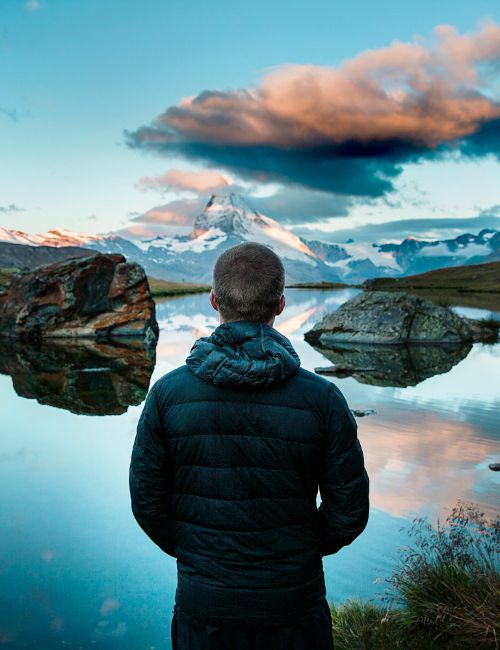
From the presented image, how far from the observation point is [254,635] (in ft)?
9.75

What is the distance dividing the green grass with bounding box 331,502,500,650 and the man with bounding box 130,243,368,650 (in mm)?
1785

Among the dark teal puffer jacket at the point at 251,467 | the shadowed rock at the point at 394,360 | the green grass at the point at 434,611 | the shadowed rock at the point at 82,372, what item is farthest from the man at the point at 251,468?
the shadowed rock at the point at 394,360

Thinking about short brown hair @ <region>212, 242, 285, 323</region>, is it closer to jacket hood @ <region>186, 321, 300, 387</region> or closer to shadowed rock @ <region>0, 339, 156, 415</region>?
jacket hood @ <region>186, 321, 300, 387</region>

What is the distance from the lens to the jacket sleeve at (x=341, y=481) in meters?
2.98

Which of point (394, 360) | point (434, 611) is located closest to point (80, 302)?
point (394, 360)

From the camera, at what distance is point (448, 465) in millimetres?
8453

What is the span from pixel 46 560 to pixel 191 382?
3.97 metres

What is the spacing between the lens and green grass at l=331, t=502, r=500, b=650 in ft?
14.4

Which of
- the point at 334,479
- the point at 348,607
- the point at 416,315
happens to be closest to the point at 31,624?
the point at 348,607

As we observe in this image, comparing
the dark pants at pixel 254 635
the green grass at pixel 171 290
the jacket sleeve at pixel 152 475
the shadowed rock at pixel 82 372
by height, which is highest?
the jacket sleeve at pixel 152 475

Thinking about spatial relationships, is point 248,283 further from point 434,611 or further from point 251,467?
point 434,611

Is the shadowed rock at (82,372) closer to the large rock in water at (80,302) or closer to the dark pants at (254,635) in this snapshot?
the large rock in water at (80,302)

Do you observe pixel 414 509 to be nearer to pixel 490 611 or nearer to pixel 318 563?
pixel 490 611

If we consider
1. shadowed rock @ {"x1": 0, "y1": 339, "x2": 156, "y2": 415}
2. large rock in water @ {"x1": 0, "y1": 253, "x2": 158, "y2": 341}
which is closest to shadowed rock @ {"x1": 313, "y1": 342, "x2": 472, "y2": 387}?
shadowed rock @ {"x1": 0, "y1": 339, "x2": 156, "y2": 415}
